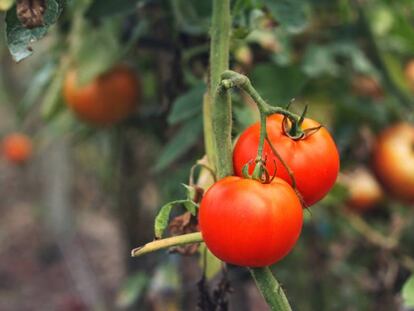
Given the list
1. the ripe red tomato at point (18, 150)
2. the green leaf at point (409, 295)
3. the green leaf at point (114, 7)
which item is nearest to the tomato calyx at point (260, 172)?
the green leaf at point (409, 295)

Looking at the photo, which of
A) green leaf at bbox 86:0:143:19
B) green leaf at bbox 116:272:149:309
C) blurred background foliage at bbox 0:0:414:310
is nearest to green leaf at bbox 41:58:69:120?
blurred background foliage at bbox 0:0:414:310

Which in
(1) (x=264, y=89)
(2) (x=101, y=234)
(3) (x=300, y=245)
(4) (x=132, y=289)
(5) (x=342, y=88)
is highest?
(1) (x=264, y=89)

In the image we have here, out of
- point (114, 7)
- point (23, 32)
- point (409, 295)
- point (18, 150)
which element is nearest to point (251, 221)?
point (23, 32)

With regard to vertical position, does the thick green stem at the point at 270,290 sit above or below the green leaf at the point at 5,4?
below

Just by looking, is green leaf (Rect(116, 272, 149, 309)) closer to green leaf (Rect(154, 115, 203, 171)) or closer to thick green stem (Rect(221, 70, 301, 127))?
green leaf (Rect(154, 115, 203, 171))

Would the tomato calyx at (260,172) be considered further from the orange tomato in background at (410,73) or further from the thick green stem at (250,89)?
the orange tomato in background at (410,73)

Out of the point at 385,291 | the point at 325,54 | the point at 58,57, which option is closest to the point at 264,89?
the point at 325,54

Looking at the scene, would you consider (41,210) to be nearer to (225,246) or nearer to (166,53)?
(166,53)
